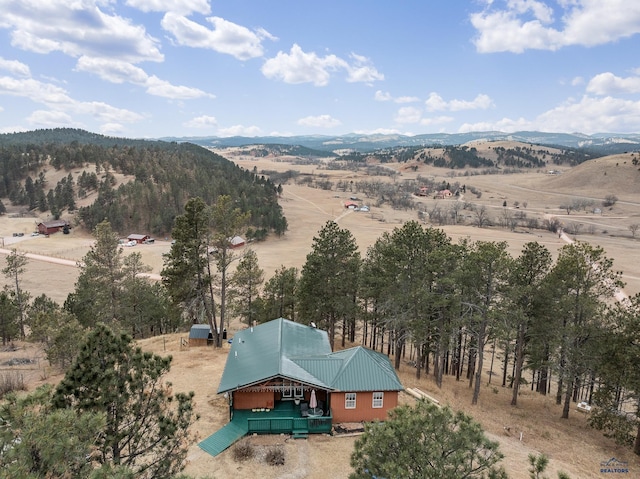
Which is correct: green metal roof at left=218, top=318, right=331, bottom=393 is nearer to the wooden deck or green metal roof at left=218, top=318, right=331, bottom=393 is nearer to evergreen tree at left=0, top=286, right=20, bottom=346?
Answer: the wooden deck

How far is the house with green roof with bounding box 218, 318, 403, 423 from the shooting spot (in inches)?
751

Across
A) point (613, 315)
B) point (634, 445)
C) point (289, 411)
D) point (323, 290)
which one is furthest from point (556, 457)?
point (323, 290)

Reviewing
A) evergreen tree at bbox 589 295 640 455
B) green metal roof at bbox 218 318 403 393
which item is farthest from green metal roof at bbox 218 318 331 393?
evergreen tree at bbox 589 295 640 455

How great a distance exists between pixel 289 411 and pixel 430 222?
91789 millimetres

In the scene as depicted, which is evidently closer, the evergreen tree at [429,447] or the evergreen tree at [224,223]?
the evergreen tree at [429,447]

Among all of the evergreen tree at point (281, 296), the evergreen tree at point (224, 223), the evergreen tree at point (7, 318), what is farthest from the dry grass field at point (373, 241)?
the evergreen tree at point (224, 223)

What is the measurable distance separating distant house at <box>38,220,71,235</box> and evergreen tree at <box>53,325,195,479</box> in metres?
93.1

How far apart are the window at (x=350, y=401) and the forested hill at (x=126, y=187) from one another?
55.5 m

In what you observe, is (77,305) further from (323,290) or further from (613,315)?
(613,315)

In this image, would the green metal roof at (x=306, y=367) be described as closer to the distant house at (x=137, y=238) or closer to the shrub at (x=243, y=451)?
the shrub at (x=243, y=451)

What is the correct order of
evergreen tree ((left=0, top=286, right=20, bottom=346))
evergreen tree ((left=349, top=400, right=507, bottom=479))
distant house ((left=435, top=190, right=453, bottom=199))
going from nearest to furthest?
evergreen tree ((left=349, top=400, right=507, bottom=479))
evergreen tree ((left=0, top=286, right=20, bottom=346))
distant house ((left=435, top=190, right=453, bottom=199))

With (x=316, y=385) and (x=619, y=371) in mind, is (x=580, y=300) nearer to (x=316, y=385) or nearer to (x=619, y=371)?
(x=619, y=371)

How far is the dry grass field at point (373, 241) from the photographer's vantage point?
55.7 ft

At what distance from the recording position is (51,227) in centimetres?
8794
